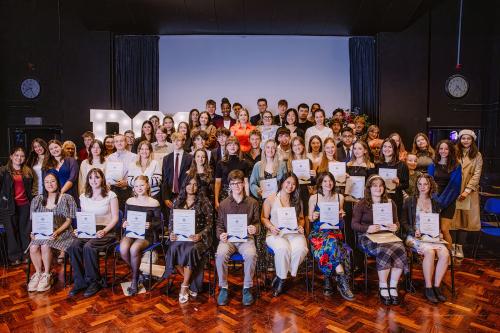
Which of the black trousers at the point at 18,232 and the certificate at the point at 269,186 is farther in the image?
the black trousers at the point at 18,232

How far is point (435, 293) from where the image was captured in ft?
11.7

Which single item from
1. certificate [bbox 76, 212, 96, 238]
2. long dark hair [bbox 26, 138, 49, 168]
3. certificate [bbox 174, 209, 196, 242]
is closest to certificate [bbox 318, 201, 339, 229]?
certificate [bbox 174, 209, 196, 242]

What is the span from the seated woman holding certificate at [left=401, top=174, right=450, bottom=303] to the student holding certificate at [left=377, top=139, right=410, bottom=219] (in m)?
0.37

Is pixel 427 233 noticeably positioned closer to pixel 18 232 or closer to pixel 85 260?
pixel 85 260

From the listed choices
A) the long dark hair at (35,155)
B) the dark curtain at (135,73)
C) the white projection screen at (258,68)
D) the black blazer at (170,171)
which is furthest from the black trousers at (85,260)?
the white projection screen at (258,68)

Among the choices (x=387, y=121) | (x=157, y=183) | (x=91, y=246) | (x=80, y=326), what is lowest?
(x=80, y=326)

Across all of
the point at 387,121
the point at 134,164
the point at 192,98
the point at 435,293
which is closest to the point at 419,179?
the point at 435,293

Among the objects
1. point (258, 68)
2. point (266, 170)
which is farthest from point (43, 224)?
point (258, 68)

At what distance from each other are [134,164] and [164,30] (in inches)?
188

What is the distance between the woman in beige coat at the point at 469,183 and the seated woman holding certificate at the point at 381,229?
165 cm

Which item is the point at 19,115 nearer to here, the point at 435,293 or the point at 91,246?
→ the point at 91,246

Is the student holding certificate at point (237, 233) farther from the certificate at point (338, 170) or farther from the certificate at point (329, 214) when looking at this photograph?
the certificate at point (338, 170)

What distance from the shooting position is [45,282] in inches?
154

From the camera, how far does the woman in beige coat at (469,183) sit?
4.74 m
